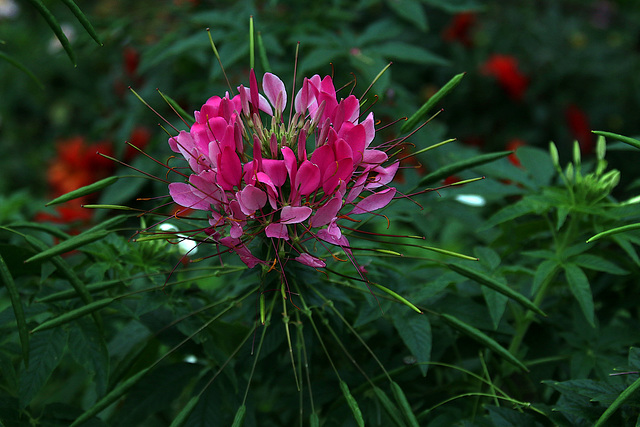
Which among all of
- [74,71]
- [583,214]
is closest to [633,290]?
[583,214]

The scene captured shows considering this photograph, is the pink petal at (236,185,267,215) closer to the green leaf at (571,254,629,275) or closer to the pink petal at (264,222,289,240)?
the pink petal at (264,222,289,240)

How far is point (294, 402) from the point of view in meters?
0.90

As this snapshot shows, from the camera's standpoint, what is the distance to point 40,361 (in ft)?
2.43

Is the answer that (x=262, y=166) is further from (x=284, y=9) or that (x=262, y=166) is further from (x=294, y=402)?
(x=284, y=9)

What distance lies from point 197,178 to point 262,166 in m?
0.08

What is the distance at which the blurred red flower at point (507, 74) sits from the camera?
2.25m

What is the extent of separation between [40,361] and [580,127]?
2.17m

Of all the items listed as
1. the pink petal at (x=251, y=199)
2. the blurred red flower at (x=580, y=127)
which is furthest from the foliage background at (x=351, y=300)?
the blurred red flower at (x=580, y=127)

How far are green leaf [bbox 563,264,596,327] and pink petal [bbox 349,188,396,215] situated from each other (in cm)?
33

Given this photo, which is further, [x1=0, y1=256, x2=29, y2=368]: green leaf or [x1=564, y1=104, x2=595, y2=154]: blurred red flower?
[x1=564, y1=104, x2=595, y2=154]: blurred red flower

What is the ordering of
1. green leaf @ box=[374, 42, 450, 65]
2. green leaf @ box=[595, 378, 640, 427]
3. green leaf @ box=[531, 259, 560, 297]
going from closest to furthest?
green leaf @ box=[595, 378, 640, 427], green leaf @ box=[531, 259, 560, 297], green leaf @ box=[374, 42, 450, 65]

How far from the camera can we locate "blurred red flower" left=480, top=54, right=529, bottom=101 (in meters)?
2.25

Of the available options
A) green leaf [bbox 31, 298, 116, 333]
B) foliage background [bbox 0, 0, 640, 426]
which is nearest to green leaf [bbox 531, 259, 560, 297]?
foliage background [bbox 0, 0, 640, 426]

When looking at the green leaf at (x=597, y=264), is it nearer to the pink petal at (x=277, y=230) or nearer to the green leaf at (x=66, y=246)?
the pink petal at (x=277, y=230)
